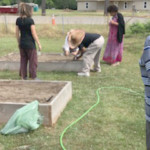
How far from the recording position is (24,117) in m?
3.60

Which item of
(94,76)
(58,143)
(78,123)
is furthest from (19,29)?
(58,143)

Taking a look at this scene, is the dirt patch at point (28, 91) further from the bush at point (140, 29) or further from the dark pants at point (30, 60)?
the bush at point (140, 29)

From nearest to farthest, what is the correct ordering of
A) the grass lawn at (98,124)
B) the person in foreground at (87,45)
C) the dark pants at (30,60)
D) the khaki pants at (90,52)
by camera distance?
1. the grass lawn at (98,124)
2. the dark pants at (30,60)
3. the person in foreground at (87,45)
4. the khaki pants at (90,52)

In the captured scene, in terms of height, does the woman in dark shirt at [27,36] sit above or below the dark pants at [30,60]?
above

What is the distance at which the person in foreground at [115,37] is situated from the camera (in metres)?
7.69

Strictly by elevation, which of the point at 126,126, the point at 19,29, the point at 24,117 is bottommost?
the point at 126,126

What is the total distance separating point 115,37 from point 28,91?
150 inches

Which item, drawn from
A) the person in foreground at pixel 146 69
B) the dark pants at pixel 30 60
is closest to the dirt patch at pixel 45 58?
the dark pants at pixel 30 60

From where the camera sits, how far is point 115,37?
790 centimetres

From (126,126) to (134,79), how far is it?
2.83m

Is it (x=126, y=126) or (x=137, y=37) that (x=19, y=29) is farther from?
(x=137, y=37)

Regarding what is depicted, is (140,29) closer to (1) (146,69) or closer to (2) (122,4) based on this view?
(1) (146,69)

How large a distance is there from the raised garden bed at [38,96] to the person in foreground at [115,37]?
10.8ft

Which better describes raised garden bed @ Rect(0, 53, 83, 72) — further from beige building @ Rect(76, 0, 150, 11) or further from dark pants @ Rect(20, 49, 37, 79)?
beige building @ Rect(76, 0, 150, 11)
